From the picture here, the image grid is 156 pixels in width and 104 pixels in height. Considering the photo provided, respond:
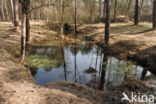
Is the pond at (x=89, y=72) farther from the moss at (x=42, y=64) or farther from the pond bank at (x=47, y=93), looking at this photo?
the pond bank at (x=47, y=93)

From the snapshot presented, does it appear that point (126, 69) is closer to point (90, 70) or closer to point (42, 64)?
point (90, 70)

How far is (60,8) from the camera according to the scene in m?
18.0

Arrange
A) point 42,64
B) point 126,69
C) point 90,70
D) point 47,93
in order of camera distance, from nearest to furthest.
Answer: point 47,93 < point 126,69 < point 90,70 < point 42,64

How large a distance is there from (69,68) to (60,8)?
40.0 feet

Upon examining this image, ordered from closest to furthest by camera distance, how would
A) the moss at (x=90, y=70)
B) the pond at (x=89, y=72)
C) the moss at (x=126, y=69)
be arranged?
1. the pond at (x=89, y=72)
2. the moss at (x=126, y=69)
3. the moss at (x=90, y=70)

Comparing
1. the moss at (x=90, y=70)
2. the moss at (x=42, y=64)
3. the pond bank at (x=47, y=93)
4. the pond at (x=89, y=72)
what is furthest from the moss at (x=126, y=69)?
Result: the moss at (x=42, y=64)

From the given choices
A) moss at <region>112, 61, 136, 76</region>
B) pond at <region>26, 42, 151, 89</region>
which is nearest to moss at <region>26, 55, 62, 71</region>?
pond at <region>26, 42, 151, 89</region>

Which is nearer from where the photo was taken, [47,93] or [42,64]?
[47,93]

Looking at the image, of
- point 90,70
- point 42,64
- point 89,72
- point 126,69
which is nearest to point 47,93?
point 89,72

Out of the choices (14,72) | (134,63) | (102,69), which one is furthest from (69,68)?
(134,63)

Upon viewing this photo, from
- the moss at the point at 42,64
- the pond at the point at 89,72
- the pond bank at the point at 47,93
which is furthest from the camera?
the moss at the point at 42,64

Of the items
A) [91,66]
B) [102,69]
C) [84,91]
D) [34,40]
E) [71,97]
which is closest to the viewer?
[71,97]

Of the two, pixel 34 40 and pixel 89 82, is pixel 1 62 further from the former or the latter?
pixel 34 40

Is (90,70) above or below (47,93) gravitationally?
below
